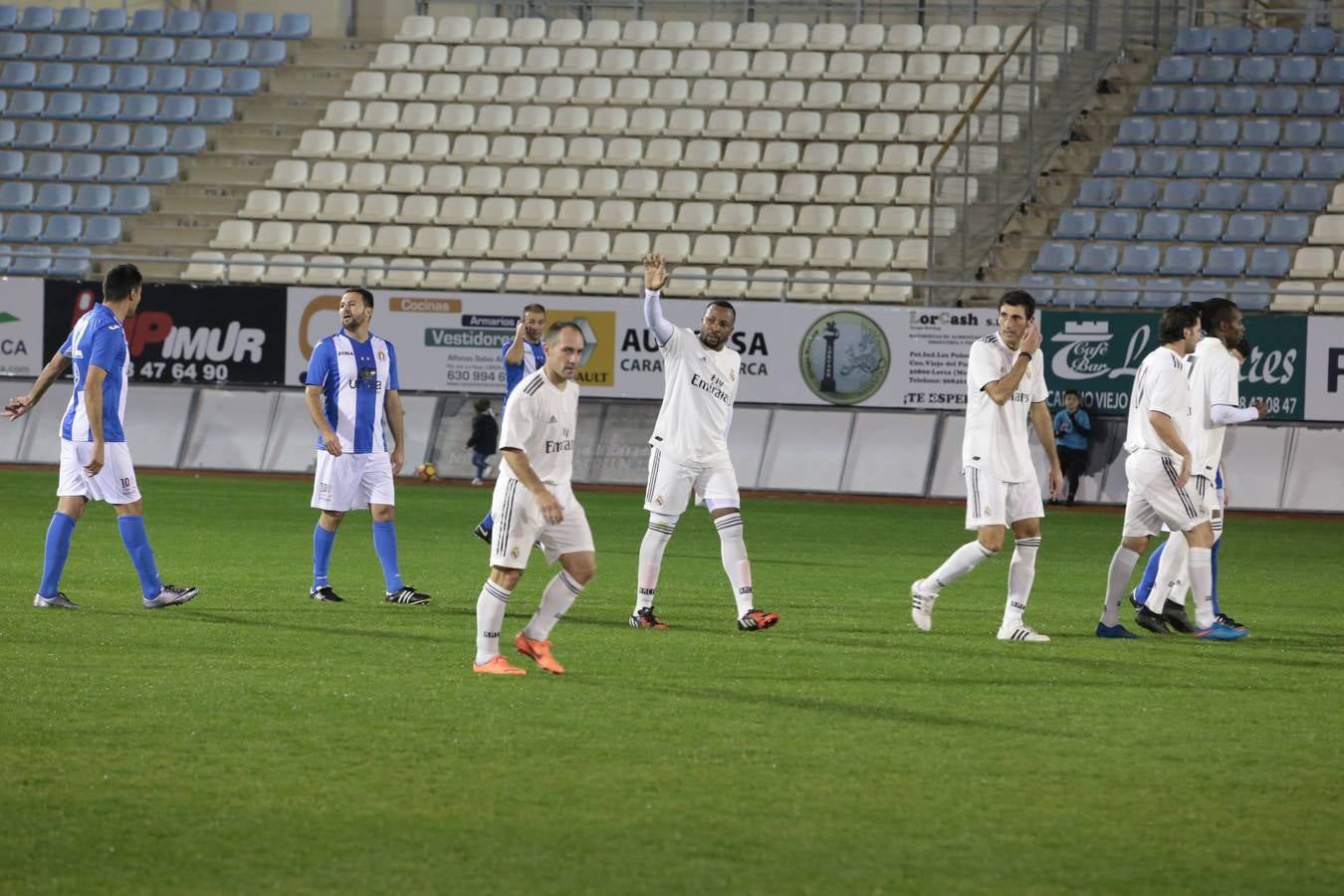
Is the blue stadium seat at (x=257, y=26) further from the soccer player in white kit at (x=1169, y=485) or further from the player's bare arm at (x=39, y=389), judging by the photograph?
the soccer player in white kit at (x=1169, y=485)

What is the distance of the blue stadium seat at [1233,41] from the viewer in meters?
30.4

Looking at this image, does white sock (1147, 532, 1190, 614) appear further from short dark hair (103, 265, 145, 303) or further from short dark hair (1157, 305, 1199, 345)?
short dark hair (103, 265, 145, 303)

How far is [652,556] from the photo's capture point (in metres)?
11.2

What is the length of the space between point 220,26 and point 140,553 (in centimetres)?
2537

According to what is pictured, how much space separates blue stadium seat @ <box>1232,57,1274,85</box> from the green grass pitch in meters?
18.5

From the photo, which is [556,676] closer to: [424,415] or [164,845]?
[164,845]

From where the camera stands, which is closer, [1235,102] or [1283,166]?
[1283,166]

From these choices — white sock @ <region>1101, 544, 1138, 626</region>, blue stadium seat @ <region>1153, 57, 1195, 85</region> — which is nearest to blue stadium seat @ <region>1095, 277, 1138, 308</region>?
blue stadium seat @ <region>1153, 57, 1195, 85</region>

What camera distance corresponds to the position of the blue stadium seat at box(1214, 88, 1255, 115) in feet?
95.4

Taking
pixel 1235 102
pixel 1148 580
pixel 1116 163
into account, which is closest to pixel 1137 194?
pixel 1116 163

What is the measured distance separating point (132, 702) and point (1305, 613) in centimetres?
844

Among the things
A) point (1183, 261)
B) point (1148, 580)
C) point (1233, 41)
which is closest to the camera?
point (1148, 580)

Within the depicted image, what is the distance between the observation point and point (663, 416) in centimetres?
1135

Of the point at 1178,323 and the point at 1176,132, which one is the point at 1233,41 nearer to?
the point at 1176,132
